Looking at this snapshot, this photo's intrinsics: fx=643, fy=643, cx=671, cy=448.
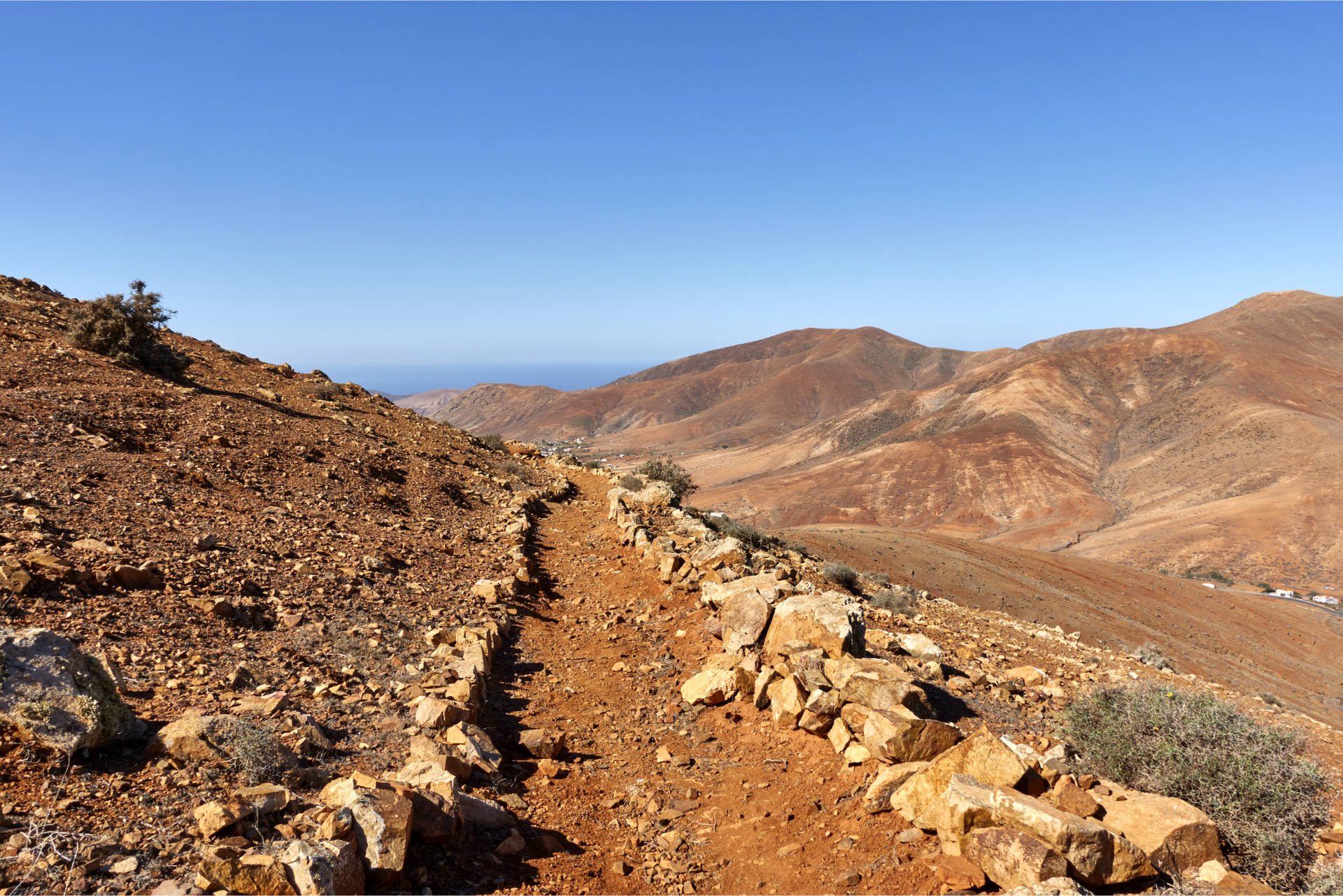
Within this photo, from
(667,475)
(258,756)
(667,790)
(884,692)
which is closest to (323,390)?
(667,475)

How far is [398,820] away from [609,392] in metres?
194

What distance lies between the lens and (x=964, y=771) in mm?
4797

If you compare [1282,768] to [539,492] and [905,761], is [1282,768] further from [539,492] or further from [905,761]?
[539,492]

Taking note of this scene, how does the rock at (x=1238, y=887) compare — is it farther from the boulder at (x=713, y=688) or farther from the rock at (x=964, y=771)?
the boulder at (x=713, y=688)

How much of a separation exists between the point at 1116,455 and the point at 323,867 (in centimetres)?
9544

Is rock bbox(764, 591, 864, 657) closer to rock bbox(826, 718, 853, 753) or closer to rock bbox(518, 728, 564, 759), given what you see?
rock bbox(826, 718, 853, 753)

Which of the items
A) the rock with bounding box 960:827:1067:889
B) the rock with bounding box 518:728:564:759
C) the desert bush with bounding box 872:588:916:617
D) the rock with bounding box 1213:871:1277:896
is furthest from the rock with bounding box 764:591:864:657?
the desert bush with bounding box 872:588:916:617

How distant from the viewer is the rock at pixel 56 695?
3.92 meters

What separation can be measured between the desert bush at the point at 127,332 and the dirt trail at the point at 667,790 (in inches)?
488

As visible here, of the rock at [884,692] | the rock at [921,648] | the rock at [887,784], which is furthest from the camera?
the rock at [921,648]

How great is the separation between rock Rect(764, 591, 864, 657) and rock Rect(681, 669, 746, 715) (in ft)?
2.33

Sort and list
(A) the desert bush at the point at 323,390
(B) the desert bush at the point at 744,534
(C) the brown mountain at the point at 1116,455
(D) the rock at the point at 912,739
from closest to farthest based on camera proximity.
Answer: (D) the rock at the point at 912,739 → (B) the desert bush at the point at 744,534 → (A) the desert bush at the point at 323,390 → (C) the brown mountain at the point at 1116,455

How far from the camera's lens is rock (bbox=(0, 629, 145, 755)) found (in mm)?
3916

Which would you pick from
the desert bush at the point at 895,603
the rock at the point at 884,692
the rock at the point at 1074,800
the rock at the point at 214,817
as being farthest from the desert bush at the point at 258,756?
the desert bush at the point at 895,603
